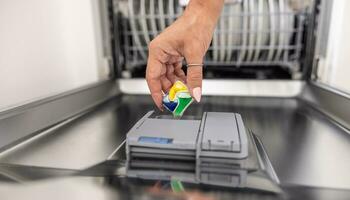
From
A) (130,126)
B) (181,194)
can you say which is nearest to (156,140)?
(181,194)

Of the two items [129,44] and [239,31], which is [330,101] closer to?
[239,31]

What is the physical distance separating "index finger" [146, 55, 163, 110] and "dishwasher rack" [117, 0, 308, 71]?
0.41 m

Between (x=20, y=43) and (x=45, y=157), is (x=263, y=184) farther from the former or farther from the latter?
(x=20, y=43)

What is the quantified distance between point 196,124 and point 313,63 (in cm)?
54

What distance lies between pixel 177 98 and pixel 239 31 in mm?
435

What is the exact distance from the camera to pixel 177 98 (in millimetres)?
542

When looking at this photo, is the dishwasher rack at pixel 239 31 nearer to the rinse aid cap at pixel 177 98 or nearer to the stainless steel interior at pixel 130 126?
the stainless steel interior at pixel 130 126

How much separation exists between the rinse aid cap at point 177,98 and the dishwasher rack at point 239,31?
406 mm

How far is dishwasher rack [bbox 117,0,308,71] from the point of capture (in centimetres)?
87

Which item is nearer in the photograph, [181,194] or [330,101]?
[181,194]

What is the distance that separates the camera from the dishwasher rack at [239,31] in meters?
0.87

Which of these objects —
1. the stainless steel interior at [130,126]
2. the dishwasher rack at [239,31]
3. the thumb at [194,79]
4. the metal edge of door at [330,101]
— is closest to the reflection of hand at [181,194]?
the stainless steel interior at [130,126]

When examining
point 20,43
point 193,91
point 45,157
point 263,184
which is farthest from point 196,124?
point 20,43

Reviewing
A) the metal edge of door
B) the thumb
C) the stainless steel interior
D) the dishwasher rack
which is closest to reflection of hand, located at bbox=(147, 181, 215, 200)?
the stainless steel interior
